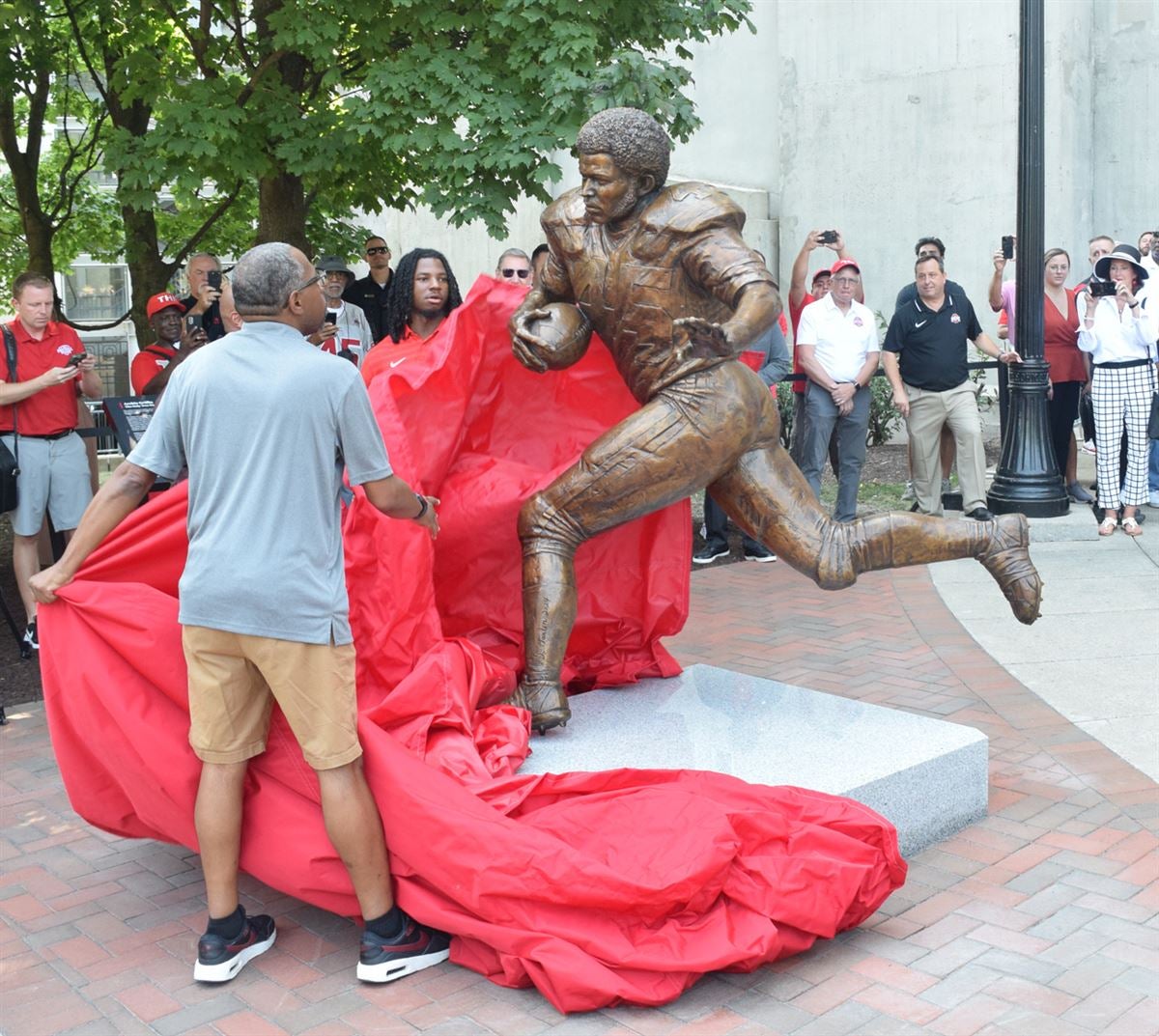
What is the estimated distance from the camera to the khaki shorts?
3.54m

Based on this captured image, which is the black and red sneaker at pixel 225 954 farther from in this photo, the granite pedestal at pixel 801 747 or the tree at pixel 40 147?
the tree at pixel 40 147

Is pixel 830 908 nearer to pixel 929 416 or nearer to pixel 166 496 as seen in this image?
pixel 166 496

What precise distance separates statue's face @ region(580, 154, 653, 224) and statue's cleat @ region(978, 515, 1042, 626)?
176 cm

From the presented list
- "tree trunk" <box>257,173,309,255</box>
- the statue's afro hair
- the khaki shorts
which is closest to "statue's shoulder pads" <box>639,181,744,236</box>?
the statue's afro hair

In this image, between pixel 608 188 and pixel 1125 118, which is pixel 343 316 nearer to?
pixel 608 188

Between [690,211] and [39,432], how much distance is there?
13.9 ft

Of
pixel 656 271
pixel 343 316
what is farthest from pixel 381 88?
pixel 656 271

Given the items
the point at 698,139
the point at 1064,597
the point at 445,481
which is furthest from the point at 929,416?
the point at 698,139

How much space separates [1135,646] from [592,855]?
4.14 meters

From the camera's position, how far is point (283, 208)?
10.3 meters

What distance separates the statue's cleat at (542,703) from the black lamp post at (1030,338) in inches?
227

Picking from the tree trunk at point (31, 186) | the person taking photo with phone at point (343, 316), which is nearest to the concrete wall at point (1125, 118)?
the person taking photo with phone at point (343, 316)

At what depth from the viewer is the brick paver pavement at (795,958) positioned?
3.43 metres

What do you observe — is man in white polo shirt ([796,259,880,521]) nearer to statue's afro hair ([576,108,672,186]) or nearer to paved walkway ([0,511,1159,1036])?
paved walkway ([0,511,1159,1036])
